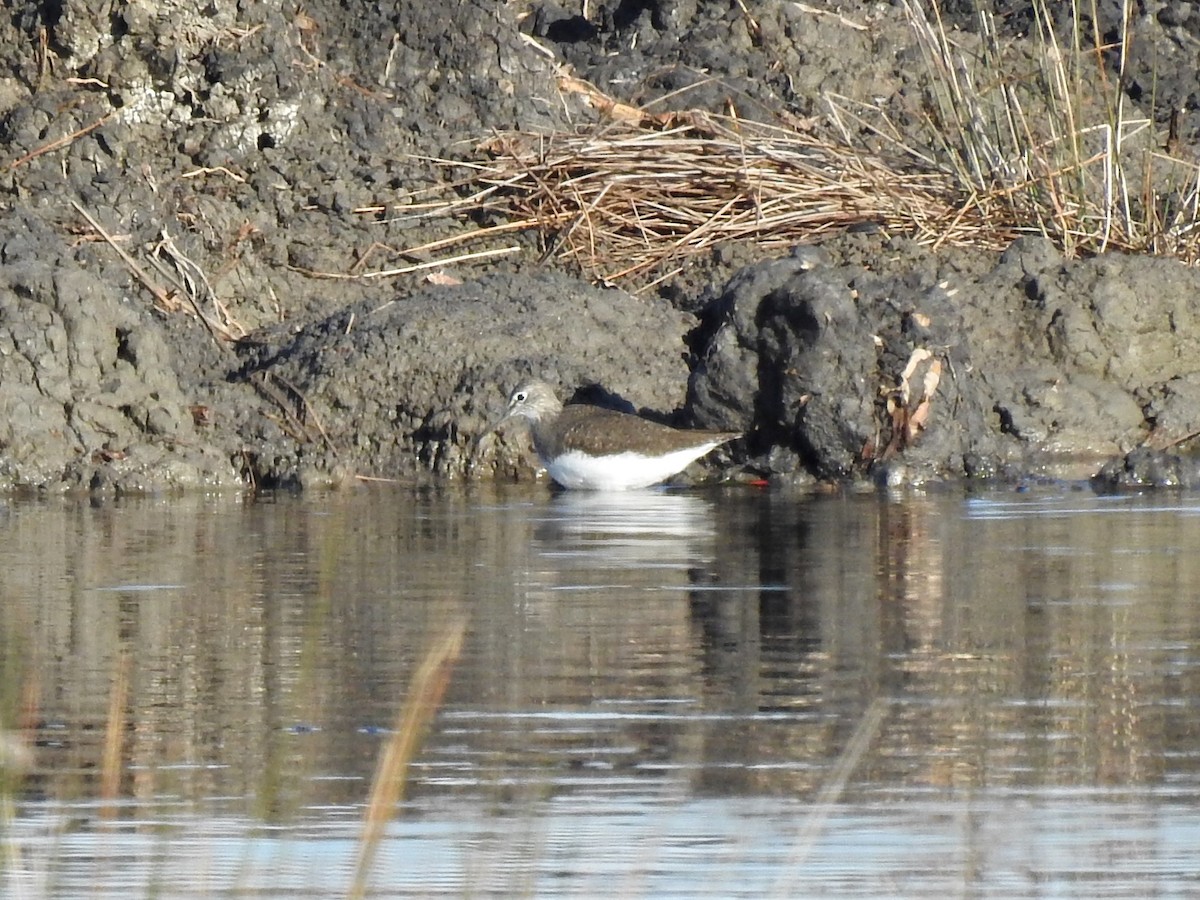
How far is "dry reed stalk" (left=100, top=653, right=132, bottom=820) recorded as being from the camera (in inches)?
176

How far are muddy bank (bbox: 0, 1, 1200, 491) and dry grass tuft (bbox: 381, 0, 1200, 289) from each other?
0.71ft

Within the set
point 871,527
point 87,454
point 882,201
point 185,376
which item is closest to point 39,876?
point 871,527

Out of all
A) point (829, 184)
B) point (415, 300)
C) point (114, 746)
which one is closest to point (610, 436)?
point (415, 300)

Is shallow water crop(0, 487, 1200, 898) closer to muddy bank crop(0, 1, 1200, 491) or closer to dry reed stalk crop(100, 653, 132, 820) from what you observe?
dry reed stalk crop(100, 653, 132, 820)

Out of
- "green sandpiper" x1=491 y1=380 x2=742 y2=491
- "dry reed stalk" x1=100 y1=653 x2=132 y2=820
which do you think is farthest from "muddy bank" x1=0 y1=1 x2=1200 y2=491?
"dry reed stalk" x1=100 y1=653 x2=132 y2=820

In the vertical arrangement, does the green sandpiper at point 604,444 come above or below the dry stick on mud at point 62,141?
below

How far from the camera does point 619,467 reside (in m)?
11.5

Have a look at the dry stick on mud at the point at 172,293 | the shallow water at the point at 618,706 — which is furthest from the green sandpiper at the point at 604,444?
the dry stick on mud at the point at 172,293

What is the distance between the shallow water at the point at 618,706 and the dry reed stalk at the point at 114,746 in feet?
0.07

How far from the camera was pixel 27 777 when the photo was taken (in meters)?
5.03

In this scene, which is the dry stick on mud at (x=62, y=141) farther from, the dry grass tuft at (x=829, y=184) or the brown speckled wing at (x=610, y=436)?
the brown speckled wing at (x=610, y=436)

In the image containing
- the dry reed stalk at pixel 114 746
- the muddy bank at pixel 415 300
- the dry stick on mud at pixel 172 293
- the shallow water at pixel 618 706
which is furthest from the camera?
the dry stick on mud at pixel 172 293

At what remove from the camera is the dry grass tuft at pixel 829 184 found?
1380 cm

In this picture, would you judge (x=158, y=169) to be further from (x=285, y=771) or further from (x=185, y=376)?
(x=285, y=771)
